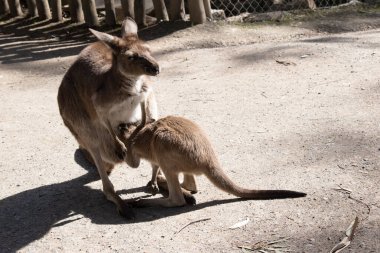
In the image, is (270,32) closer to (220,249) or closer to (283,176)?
(283,176)

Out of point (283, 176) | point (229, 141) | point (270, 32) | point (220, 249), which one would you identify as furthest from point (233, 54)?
point (220, 249)

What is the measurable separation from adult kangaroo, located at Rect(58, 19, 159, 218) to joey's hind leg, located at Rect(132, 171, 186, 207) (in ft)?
0.38

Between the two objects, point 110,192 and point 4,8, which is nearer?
point 110,192

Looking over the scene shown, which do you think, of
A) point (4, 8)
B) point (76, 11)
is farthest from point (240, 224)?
point (4, 8)

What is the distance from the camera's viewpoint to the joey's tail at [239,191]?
10.4 ft

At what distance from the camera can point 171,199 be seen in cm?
330

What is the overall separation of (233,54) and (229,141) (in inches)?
78.6

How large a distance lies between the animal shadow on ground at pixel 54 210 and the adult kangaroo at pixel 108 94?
0.35 feet

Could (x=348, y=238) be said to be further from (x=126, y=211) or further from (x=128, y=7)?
(x=128, y=7)

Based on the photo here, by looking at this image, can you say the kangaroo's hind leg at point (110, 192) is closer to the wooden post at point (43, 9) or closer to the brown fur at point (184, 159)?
the brown fur at point (184, 159)

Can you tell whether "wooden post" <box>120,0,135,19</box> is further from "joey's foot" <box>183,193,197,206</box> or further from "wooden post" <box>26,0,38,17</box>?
"joey's foot" <box>183,193,197,206</box>

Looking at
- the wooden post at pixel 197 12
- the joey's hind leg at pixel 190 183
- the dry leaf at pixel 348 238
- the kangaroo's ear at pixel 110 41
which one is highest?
the kangaroo's ear at pixel 110 41

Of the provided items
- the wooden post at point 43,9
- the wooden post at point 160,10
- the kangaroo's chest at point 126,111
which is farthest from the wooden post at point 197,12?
the kangaroo's chest at point 126,111

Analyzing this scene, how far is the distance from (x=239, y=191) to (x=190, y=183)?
358 millimetres
